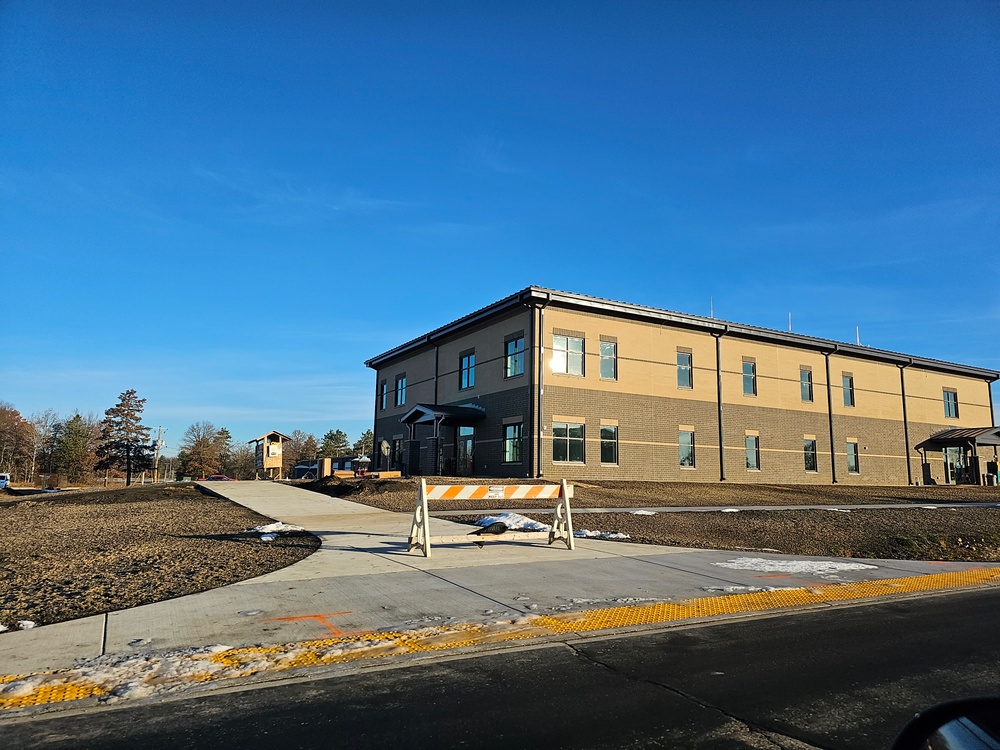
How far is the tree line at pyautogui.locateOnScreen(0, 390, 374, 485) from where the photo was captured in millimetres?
75562

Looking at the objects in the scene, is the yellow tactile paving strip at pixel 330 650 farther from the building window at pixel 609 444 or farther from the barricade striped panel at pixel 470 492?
the building window at pixel 609 444

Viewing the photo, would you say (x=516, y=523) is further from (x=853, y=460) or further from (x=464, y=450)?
(x=853, y=460)

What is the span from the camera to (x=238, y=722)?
4301mm

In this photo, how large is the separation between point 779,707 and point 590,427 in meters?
27.6

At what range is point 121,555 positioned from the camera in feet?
35.0

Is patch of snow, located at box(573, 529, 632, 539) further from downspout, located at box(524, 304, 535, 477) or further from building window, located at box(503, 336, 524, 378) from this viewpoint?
Answer: building window, located at box(503, 336, 524, 378)

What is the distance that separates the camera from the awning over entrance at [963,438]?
42938 mm

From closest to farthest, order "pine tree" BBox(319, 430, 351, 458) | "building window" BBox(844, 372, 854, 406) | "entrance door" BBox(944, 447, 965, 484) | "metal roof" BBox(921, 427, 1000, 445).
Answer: "building window" BBox(844, 372, 854, 406) < "metal roof" BBox(921, 427, 1000, 445) < "entrance door" BBox(944, 447, 965, 484) < "pine tree" BBox(319, 430, 351, 458)

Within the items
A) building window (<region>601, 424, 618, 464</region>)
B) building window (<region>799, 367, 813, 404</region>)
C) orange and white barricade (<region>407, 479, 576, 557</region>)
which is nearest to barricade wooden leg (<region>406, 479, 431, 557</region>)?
orange and white barricade (<region>407, 479, 576, 557</region>)

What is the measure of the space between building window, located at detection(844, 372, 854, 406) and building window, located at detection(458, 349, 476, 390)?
2283cm

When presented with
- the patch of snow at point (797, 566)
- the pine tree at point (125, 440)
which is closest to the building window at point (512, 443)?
the patch of snow at point (797, 566)

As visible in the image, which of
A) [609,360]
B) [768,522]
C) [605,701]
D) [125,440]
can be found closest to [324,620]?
[605,701]

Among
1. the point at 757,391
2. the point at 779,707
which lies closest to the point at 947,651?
the point at 779,707

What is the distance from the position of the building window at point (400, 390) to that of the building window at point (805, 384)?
23.8 metres
